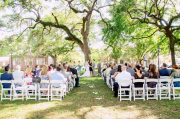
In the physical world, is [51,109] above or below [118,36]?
below

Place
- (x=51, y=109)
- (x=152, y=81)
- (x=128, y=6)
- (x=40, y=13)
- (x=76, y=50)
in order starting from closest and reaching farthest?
1. (x=51, y=109)
2. (x=152, y=81)
3. (x=128, y=6)
4. (x=40, y=13)
5. (x=76, y=50)

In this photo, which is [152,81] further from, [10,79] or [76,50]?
[76,50]

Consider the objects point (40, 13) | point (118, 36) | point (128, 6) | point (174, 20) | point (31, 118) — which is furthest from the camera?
point (40, 13)

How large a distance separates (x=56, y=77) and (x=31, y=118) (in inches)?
103

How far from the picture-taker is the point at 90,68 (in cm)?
1839

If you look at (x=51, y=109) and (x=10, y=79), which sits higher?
(x=10, y=79)

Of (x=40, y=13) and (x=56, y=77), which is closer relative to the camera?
(x=56, y=77)

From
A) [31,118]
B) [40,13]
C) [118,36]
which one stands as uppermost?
[40,13]

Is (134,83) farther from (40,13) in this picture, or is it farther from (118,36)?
(40,13)

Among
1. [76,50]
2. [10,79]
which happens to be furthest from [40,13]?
[76,50]

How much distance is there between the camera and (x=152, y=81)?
6.93 metres

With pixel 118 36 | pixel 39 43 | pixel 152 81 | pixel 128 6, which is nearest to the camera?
pixel 152 81

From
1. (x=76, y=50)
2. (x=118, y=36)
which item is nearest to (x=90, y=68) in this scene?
(x=118, y=36)

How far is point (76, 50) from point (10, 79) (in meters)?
31.0
